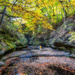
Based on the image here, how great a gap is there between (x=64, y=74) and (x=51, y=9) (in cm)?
1823

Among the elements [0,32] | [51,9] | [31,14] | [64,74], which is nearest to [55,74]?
[64,74]

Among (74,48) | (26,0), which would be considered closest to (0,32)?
(26,0)

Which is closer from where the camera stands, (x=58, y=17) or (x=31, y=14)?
(x=31, y=14)

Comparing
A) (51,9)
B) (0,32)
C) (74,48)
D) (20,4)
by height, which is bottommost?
(74,48)

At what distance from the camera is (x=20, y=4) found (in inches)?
159

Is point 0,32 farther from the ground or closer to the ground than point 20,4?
closer to the ground

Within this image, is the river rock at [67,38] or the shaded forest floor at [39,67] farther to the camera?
the river rock at [67,38]

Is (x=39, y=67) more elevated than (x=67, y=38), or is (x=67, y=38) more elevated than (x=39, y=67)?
(x=67, y=38)

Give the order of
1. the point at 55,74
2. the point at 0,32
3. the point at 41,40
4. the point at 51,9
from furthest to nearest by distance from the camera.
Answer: the point at 41,40, the point at 51,9, the point at 0,32, the point at 55,74

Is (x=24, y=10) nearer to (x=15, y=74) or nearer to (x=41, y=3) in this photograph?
(x=41, y=3)

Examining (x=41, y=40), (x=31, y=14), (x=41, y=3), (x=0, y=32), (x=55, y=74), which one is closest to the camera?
(x=55, y=74)

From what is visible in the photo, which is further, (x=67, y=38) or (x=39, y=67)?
(x=67, y=38)

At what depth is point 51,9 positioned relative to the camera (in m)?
18.4

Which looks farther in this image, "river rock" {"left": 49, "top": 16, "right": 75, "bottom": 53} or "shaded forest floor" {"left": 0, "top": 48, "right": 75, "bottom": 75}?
"river rock" {"left": 49, "top": 16, "right": 75, "bottom": 53}
